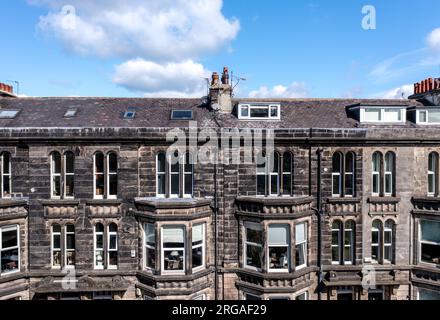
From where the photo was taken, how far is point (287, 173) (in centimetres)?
1346

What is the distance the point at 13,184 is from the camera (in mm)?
12859

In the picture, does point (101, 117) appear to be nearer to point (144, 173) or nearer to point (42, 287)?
point (144, 173)

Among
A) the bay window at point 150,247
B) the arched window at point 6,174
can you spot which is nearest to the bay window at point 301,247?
the bay window at point 150,247

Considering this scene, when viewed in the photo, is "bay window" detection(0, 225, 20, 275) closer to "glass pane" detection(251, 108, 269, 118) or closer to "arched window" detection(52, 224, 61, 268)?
"arched window" detection(52, 224, 61, 268)

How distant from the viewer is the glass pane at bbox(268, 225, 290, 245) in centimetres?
1261

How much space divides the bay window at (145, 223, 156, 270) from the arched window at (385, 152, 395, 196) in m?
11.2

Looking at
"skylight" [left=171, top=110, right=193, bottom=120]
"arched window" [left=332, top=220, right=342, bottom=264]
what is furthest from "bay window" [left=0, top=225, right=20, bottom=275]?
"arched window" [left=332, top=220, right=342, bottom=264]

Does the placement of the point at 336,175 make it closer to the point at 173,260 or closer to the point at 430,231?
the point at 430,231

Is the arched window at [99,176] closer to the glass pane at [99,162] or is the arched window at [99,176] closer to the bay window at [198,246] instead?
the glass pane at [99,162]

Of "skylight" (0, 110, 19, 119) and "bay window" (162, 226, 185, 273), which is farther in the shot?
"skylight" (0, 110, 19, 119)
